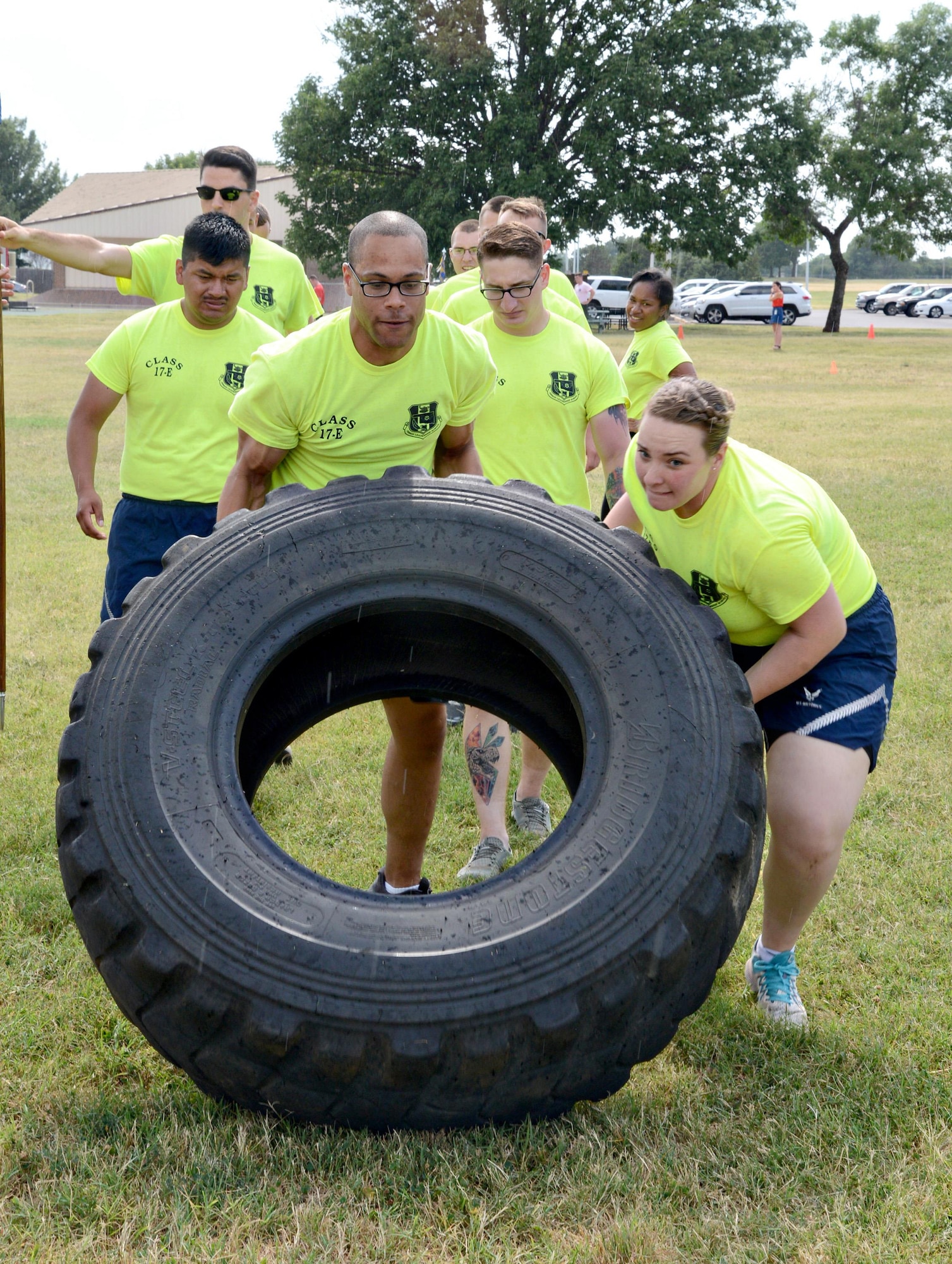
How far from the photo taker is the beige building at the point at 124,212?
58000mm

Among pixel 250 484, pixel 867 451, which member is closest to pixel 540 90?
pixel 867 451

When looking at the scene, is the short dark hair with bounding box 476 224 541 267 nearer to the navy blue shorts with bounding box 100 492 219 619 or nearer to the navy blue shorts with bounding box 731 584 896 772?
the navy blue shorts with bounding box 100 492 219 619

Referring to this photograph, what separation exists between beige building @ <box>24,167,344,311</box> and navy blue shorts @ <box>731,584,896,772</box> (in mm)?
52921

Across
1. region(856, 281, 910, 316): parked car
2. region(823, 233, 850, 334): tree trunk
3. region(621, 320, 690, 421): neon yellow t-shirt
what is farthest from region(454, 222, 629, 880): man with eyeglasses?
region(856, 281, 910, 316): parked car

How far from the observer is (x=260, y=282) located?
4.99m

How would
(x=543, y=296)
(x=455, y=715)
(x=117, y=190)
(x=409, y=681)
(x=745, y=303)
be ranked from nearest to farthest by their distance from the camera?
1. (x=409, y=681)
2. (x=543, y=296)
3. (x=455, y=715)
4. (x=745, y=303)
5. (x=117, y=190)

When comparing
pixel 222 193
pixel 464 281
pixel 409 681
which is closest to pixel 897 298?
pixel 464 281

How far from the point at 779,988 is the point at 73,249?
364 centimetres

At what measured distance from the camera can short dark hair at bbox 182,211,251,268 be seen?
407 cm

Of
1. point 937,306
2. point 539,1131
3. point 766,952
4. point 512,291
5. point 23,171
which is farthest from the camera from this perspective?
point 23,171

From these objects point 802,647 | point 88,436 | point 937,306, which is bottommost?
point 802,647

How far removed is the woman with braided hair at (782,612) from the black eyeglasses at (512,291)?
1193mm

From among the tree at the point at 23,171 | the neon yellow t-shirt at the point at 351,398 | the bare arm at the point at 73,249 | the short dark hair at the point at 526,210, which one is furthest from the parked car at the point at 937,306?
the tree at the point at 23,171

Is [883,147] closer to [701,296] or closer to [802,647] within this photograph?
[701,296]
